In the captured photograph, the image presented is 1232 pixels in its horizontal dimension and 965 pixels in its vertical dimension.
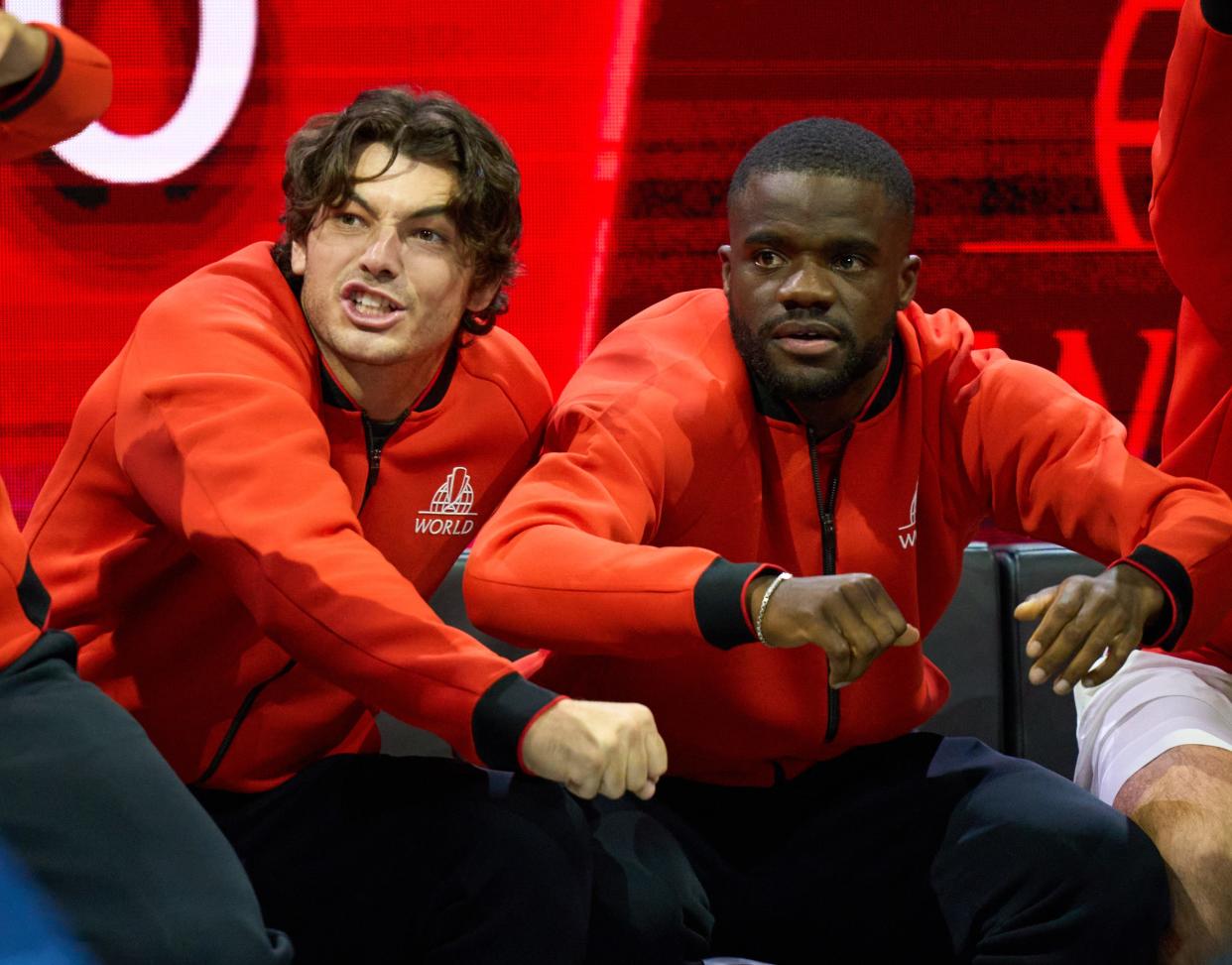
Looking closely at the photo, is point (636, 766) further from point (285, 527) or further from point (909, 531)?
point (909, 531)

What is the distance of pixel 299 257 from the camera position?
2191 mm

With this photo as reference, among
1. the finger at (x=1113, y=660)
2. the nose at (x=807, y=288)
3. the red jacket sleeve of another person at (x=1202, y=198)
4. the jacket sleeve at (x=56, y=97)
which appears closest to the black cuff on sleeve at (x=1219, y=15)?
the red jacket sleeve of another person at (x=1202, y=198)

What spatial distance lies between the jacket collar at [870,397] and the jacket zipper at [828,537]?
4 cm

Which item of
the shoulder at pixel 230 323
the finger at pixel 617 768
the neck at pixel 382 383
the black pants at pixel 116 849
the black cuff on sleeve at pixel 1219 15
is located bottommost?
the black pants at pixel 116 849

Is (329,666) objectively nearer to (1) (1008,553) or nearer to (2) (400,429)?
(2) (400,429)

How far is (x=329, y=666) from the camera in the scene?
5.88 feet

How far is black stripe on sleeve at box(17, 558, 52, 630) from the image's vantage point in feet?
5.73

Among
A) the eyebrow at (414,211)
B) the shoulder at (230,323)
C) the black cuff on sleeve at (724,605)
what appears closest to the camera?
the black cuff on sleeve at (724,605)

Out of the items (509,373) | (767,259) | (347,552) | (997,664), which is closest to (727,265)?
(767,259)

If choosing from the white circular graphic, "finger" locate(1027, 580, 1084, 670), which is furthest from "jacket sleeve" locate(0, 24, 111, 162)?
the white circular graphic

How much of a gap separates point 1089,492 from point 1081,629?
1.14ft

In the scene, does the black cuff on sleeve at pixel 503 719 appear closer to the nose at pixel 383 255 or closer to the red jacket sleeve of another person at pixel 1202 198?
the nose at pixel 383 255

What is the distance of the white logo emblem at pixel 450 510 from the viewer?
2.16 m

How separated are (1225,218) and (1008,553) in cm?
76
